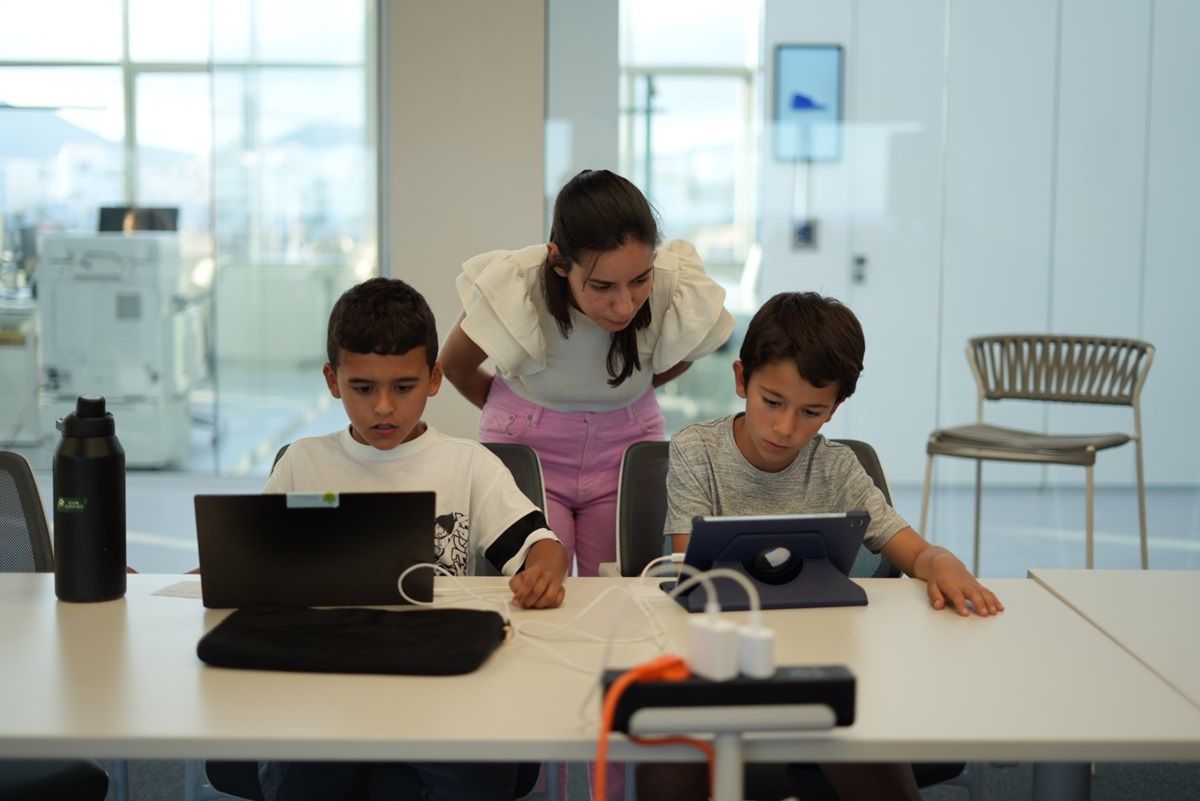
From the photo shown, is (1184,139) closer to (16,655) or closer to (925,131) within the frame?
(925,131)

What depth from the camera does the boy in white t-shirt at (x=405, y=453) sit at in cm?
194

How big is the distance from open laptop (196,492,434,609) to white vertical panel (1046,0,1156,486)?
388cm

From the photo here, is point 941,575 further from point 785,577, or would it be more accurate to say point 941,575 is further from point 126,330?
point 126,330

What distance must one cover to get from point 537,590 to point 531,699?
37 cm

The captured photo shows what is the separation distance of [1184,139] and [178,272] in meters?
4.11

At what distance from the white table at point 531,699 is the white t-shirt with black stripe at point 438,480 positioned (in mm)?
340

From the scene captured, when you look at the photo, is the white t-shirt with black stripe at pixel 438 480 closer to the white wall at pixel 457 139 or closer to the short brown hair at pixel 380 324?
the short brown hair at pixel 380 324

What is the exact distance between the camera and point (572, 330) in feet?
7.95

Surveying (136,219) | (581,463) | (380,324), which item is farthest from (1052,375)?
(136,219)

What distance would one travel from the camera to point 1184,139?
489 centimetres

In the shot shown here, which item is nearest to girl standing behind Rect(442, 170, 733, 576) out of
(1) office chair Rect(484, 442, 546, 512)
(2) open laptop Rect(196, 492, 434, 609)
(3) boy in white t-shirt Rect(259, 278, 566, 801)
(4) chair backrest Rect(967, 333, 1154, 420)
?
(1) office chair Rect(484, 442, 546, 512)

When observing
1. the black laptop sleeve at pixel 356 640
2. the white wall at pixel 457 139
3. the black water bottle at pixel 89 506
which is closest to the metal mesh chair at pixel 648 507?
the black laptop sleeve at pixel 356 640

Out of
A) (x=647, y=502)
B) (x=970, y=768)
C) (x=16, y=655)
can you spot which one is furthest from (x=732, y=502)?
(x=16, y=655)

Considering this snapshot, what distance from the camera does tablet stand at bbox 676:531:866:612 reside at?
1.66 meters
